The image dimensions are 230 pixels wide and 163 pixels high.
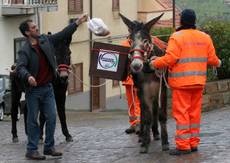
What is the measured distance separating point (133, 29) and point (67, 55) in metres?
1.89

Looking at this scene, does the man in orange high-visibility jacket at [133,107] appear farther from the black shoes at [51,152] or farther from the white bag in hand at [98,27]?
the black shoes at [51,152]

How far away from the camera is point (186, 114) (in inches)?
404

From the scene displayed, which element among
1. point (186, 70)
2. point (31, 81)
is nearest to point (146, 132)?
point (186, 70)

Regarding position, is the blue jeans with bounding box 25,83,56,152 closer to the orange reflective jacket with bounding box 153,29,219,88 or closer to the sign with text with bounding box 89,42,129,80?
the sign with text with bounding box 89,42,129,80

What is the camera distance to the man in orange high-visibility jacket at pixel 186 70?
33.2 ft

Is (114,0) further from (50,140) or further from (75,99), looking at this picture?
(50,140)

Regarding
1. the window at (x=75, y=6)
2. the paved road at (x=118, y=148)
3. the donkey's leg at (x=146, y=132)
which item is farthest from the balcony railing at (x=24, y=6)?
the donkey's leg at (x=146, y=132)

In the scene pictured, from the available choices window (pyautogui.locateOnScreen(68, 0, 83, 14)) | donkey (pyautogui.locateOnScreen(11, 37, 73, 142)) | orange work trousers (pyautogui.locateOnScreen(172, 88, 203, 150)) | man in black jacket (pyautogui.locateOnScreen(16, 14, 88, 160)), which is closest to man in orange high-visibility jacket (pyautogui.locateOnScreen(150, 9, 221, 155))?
orange work trousers (pyautogui.locateOnScreen(172, 88, 203, 150))

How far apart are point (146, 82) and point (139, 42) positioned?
72 cm

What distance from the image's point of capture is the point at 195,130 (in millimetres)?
10422

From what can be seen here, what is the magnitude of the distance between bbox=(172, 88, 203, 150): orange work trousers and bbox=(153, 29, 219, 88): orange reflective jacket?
0.49 ft

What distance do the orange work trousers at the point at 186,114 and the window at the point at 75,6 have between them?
26.3m

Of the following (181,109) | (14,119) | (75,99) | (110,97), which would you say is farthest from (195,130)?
(110,97)

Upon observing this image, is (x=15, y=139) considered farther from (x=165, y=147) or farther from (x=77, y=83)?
(x=77, y=83)
